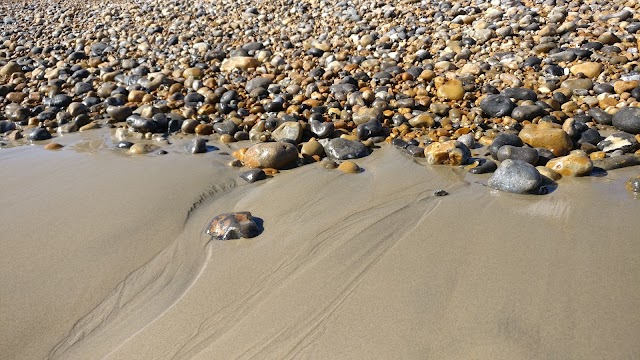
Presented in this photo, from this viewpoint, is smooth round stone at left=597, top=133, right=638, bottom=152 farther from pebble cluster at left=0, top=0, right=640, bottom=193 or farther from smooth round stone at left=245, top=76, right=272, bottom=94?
smooth round stone at left=245, top=76, right=272, bottom=94

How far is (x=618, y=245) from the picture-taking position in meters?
2.07

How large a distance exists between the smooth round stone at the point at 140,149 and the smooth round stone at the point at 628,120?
12.3 feet

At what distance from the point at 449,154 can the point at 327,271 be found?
1586 millimetres

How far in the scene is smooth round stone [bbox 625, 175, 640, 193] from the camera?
103 inches

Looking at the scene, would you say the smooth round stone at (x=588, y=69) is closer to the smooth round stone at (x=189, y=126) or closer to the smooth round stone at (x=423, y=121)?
the smooth round stone at (x=423, y=121)

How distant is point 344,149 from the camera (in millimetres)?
3480

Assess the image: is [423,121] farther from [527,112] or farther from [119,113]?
[119,113]

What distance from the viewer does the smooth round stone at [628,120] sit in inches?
136

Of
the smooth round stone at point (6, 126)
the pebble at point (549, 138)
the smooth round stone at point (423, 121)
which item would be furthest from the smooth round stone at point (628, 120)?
the smooth round stone at point (6, 126)

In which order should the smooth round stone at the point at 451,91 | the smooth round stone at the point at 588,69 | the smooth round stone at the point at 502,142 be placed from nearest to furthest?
the smooth round stone at the point at 502,142 → the smooth round stone at the point at 451,91 → the smooth round stone at the point at 588,69

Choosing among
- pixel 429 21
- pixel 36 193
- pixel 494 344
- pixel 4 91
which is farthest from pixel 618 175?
pixel 4 91

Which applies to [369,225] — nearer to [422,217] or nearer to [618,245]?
[422,217]

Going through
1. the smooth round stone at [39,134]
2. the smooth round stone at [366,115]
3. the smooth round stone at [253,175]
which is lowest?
the smooth round stone at [39,134]

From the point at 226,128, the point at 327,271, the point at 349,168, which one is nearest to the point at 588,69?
the point at 349,168
